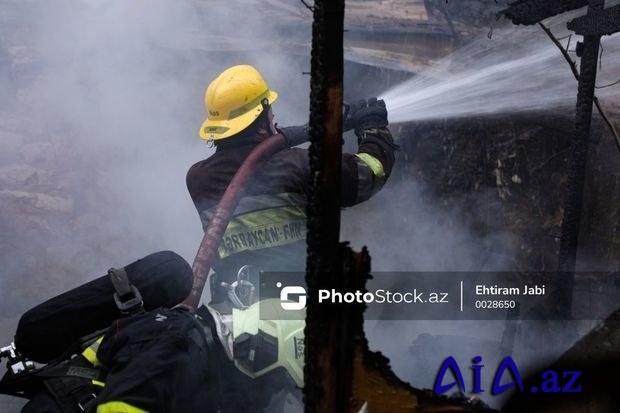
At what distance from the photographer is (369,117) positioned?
12.8 feet

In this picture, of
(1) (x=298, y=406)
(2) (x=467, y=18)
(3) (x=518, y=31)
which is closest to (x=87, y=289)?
(1) (x=298, y=406)

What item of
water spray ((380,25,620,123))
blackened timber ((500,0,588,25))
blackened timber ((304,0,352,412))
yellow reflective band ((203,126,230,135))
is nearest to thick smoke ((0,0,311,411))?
water spray ((380,25,620,123))

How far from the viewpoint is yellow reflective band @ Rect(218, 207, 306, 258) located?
3623mm

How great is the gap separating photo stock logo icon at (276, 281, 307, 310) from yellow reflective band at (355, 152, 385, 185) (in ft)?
2.45

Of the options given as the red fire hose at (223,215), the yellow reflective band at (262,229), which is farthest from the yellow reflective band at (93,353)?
the yellow reflective band at (262,229)

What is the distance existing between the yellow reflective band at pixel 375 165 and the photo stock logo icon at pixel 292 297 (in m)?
0.75

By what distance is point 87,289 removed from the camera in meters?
2.92

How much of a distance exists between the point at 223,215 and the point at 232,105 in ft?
2.73

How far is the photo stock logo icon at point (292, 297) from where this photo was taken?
3559 mm

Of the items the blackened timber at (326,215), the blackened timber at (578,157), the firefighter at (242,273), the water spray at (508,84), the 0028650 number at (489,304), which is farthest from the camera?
the 0028650 number at (489,304)

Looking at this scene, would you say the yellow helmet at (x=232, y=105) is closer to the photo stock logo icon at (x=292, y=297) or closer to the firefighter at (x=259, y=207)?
the firefighter at (x=259, y=207)

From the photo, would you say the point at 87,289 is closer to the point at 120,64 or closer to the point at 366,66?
the point at 366,66

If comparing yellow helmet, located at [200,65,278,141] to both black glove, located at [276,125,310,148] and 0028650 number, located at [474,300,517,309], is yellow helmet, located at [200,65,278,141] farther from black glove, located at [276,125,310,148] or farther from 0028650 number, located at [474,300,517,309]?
0028650 number, located at [474,300,517,309]

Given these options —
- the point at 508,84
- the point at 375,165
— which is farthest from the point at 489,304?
the point at 375,165
